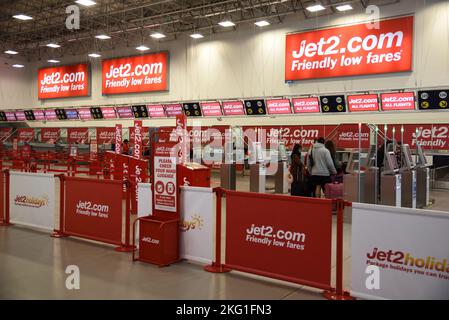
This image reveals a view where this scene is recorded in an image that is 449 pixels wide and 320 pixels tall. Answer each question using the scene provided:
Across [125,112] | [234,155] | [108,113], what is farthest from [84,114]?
[234,155]

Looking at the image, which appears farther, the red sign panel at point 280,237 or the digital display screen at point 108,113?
the digital display screen at point 108,113

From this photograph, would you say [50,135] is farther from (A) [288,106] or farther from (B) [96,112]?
(A) [288,106]

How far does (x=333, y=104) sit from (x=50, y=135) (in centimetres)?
1789

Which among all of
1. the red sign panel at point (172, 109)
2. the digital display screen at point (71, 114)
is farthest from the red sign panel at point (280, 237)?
the digital display screen at point (71, 114)

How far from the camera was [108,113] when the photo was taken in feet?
66.3

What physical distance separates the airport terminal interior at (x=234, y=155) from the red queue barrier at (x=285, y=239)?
0.02 metres

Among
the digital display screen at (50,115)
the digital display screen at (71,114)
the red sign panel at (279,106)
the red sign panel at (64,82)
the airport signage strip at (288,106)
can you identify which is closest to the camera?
the airport signage strip at (288,106)

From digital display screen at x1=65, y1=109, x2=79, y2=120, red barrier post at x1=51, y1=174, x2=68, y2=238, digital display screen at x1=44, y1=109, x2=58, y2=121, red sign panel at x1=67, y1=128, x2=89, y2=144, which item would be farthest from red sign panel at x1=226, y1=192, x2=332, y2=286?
digital display screen at x1=44, y1=109, x2=58, y2=121

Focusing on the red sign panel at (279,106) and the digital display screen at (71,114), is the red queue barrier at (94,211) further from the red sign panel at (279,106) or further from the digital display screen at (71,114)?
the digital display screen at (71,114)

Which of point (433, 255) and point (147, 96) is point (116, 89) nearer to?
point (147, 96)

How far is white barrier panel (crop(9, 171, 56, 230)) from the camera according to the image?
6688mm

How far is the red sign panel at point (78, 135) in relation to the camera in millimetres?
23188

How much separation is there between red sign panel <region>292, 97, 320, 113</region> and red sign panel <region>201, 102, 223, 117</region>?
3172 millimetres
